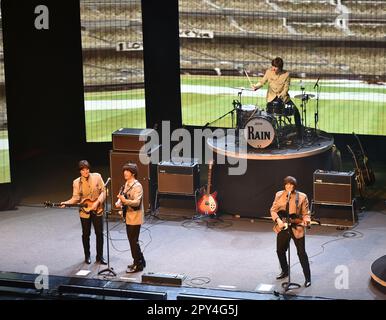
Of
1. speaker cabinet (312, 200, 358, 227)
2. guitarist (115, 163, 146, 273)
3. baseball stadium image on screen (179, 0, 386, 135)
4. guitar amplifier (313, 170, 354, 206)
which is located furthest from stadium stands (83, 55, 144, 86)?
guitarist (115, 163, 146, 273)

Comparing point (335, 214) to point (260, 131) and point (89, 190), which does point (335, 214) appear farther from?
point (89, 190)

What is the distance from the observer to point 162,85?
16.7 metres

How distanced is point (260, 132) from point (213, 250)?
2.06 m

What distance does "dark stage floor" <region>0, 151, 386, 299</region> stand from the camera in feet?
38.8

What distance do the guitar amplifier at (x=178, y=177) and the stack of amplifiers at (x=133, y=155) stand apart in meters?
0.18

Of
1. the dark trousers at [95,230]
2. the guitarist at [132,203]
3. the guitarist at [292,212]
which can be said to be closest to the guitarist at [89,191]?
the dark trousers at [95,230]

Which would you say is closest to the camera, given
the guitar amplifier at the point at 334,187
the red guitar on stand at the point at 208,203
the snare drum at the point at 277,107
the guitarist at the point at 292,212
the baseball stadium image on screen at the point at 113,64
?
the guitarist at the point at 292,212

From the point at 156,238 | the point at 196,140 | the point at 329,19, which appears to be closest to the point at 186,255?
the point at 156,238

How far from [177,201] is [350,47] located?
4007 millimetres

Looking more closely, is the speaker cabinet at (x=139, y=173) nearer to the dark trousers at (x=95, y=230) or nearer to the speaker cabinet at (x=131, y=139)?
the speaker cabinet at (x=131, y=139)

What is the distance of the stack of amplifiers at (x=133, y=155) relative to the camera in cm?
1427

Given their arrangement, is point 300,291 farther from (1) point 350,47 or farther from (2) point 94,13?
(2) point 94,13

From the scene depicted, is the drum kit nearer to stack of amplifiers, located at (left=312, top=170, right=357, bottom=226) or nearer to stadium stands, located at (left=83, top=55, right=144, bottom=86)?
stack of amplifiers, located at (left=312, top=170, right=357, bottom=226)
